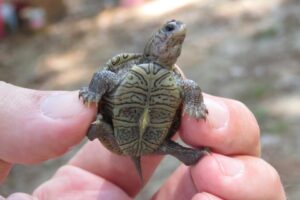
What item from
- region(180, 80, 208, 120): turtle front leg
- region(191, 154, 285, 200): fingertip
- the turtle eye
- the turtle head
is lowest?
region(191, 154, 285, 200): fingertip

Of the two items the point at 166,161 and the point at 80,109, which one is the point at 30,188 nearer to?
the point at 166,161

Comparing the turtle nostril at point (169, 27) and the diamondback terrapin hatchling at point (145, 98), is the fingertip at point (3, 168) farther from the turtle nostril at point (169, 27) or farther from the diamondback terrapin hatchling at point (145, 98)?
the turtle nostril at point (169, 27)

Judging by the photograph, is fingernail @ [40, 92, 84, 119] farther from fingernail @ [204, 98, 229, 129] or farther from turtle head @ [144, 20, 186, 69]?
fingernail @ [204, 98, 229, 129]

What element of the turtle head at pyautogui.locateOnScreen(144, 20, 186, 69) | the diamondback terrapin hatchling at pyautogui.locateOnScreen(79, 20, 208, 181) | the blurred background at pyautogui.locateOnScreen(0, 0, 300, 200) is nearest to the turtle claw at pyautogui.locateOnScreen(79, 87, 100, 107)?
the diamondback terrapin hatchling at pyautogui.locateOnScreen(79, 20, 208, 181)

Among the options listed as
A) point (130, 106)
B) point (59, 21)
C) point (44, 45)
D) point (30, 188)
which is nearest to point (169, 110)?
point (130, 106)

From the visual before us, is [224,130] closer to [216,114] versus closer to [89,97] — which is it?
[216,114]

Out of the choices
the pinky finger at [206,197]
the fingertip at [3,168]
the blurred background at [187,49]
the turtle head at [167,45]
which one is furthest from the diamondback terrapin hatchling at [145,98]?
the blurred background at [187,49]

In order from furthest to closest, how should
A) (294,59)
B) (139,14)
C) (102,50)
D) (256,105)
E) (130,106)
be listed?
(139,14) < (102,50) < (294,59) < (256,105) < (130,106)
